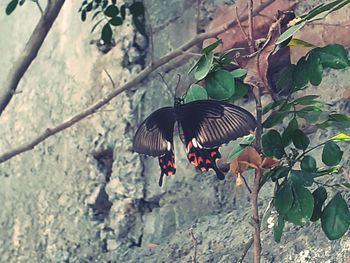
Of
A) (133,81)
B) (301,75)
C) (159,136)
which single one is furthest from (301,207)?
(133,81)

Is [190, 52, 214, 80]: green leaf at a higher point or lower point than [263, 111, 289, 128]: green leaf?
higher

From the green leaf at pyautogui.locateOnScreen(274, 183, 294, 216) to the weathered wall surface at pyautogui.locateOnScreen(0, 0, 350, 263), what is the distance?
2.61ft

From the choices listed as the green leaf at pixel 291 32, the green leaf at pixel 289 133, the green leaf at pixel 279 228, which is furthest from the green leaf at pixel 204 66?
the green leaf at pixel 279 228

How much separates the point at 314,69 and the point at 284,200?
26 centimetres

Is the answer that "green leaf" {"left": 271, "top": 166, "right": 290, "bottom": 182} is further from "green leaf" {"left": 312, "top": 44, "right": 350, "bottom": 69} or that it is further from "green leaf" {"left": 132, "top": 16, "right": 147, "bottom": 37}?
"green leaf" {"left": 132, "top": 16, "right": 147, "bottom": 37}

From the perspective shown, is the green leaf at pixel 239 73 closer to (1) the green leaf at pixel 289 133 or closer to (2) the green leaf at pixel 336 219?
(1) the green leaf at pixel 289 133

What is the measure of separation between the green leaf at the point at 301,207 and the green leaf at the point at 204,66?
286 mm

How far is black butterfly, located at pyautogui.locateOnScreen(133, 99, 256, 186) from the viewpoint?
172 cm

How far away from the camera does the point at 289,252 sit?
7.36ft

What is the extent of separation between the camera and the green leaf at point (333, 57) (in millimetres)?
1605

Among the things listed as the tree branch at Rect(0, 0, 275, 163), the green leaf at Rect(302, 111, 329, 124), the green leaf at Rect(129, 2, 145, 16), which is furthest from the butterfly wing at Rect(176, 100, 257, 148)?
the green leaf at Rect(129, 2, 145, 16)

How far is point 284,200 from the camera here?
1614 millimetres

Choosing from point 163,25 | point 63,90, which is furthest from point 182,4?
point 63,90

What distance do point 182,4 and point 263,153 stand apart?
135cm
